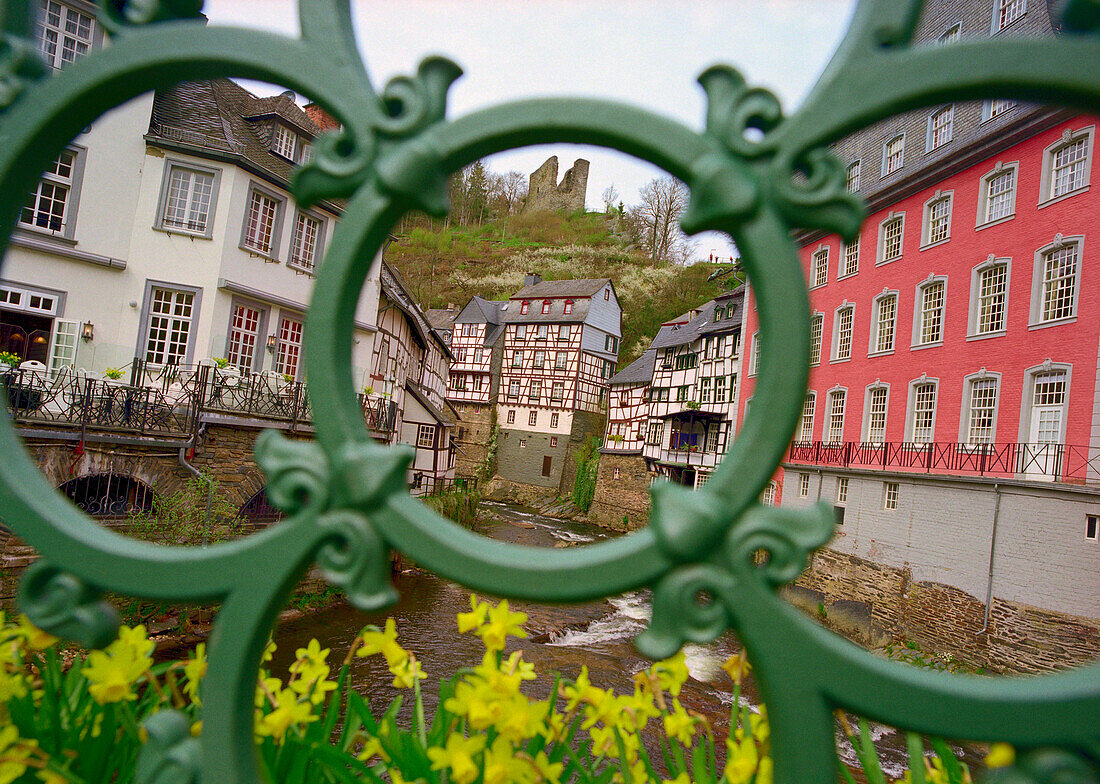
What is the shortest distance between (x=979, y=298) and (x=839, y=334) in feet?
15.1

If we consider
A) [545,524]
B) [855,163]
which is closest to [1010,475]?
[855,163]

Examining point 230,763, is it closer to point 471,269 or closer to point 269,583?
point 269,583

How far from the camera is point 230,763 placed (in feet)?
2.39

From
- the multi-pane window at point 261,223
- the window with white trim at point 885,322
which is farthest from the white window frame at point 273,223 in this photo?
the window with white trim at point 885,322

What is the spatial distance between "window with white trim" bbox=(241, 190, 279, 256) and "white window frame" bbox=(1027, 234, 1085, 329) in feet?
52.6

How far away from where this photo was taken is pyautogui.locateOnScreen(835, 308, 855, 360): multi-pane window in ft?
62.0

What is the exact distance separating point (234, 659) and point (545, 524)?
28.5 metres

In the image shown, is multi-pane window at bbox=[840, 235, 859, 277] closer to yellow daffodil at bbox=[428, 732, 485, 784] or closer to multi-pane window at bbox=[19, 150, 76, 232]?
multi-pane window at bbox=[19, 150, 76, 232]

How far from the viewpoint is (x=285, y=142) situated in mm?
14453

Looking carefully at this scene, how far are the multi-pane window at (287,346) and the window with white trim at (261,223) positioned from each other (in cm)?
156

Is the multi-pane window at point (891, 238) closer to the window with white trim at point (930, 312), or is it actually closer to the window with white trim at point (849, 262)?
the window with white trim at point (849, 262)

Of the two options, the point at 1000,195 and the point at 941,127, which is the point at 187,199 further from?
the point at 941,127

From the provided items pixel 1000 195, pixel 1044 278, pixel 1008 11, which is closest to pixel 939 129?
pixel 1008 11

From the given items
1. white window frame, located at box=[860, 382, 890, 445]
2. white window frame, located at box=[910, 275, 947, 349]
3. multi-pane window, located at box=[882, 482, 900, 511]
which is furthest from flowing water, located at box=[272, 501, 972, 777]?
white window frame, located at box=[910, 275, 947, 349]
